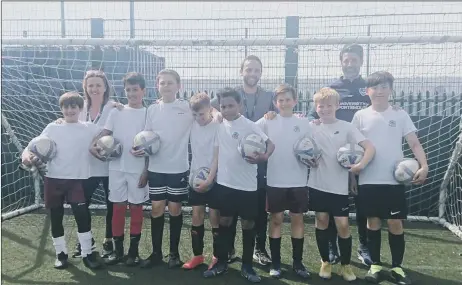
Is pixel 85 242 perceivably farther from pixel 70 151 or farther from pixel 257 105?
pixel 257 105

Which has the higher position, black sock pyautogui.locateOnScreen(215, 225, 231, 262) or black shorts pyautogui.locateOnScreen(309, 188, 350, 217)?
black shorts pyautogui.locateOnScreen(309, 188, 350, 217)

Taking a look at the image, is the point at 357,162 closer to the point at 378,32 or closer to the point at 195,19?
the point at 378,32

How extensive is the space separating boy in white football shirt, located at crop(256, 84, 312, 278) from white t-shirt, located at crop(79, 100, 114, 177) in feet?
4.59

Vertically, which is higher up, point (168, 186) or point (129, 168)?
point (129, 168)

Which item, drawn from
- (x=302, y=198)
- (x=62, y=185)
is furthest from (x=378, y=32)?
(x=62, y=185)

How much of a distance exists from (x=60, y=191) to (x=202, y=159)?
4.03 ft

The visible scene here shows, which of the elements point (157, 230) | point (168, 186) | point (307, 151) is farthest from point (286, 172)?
point (157, 230)

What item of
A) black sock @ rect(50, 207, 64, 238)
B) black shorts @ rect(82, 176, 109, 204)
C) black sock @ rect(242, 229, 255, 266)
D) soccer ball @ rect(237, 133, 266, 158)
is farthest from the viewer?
black shorts @ rect(82, 176, 109, 204)

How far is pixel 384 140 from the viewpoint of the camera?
135 inches

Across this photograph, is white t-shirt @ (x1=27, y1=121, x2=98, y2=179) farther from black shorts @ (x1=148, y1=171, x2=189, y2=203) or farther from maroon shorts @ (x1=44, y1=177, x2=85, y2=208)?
black shorts @ (x1=148, y1=171, x2=189, y2=203)

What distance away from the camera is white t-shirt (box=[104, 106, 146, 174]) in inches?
145

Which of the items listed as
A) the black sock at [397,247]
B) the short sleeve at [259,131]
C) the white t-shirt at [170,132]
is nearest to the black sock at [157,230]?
the white t-shirt at [170,132]

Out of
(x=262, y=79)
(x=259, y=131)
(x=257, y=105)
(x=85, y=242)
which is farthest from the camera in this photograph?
(x=262, y=79)

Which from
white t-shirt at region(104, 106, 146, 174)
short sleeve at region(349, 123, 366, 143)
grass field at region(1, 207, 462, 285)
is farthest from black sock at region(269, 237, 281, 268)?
white t-shirt at region(104, 106, 146, 174)
